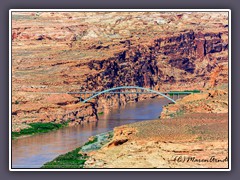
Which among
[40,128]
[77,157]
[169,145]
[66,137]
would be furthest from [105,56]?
[169,145]

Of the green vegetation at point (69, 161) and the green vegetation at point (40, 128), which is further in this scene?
the green vegetation at point (40, 128)

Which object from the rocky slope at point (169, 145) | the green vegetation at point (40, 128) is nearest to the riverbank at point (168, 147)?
the rocky slope at point (169, 145)

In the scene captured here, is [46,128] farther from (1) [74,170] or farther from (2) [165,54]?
(2) [165,54]

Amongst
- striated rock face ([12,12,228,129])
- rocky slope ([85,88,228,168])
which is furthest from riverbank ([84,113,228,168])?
striated rock face ([12,12,228,129])

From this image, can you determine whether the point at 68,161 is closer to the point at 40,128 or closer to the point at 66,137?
the point at 66,137

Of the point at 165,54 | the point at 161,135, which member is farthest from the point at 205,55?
the point at 161,135

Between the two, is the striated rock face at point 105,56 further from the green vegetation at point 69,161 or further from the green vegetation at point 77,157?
the green vegetation at point 69,161

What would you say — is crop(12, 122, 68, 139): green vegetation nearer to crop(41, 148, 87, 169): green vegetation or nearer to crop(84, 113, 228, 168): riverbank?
crop(41, 148, 87, 169): green vegetation

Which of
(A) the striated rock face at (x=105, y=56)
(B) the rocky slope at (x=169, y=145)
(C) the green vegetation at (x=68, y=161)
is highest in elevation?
(A) the striated rock face at (x=105, y=56)
